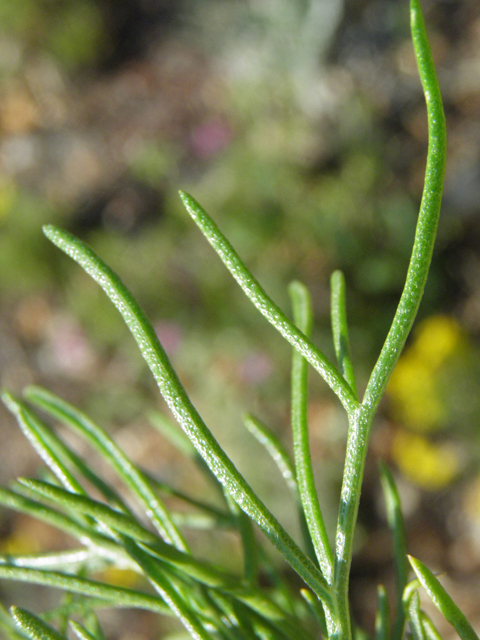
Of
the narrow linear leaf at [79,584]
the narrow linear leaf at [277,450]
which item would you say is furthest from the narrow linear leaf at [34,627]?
the narrow linear leaf at [277,450]

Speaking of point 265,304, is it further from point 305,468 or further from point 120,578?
point 120,578

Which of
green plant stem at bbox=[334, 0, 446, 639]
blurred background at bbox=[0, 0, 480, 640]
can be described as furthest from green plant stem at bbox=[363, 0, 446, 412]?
blurred background at bbox=[0, 0, 480, 640]

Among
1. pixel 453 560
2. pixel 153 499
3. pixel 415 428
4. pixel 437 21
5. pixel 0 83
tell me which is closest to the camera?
pixel 153 499

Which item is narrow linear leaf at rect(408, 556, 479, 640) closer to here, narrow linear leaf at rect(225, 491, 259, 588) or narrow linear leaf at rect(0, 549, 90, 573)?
narrow linear leaf at rect(225, 491, 259, 588)

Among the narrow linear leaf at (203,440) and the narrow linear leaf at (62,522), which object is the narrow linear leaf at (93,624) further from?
the narrow linear leaf at (203,440)

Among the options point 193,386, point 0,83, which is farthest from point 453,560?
point 0,83

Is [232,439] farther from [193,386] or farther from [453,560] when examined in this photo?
[453,560]

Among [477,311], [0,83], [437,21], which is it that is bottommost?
[477,311]
